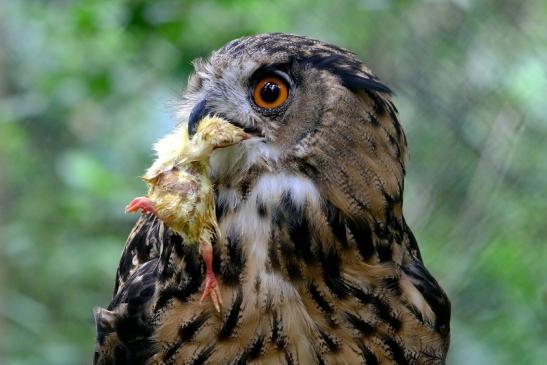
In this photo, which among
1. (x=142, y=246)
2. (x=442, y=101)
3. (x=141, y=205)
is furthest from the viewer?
(x=442, y=101)

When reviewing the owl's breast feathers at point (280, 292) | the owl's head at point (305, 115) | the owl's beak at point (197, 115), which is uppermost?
the owl's beak at point (197, 115)

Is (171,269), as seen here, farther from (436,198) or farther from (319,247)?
(436,198)

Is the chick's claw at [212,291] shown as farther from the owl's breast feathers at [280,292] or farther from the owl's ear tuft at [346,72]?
the owl's ear tuft at [346,72]

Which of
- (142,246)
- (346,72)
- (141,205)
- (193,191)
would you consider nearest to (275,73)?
(346,72)

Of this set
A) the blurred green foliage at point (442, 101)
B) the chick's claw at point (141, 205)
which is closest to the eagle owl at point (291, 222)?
the chick's claw at point (141, 205)

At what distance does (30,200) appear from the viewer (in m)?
7.06

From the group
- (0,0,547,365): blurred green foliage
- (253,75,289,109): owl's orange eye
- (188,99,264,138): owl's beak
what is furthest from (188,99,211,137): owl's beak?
(0,0,547,365): blurred green foliage

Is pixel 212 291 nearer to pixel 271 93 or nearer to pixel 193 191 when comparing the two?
pixel 193 191

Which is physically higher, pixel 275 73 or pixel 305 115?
pixel 275 73

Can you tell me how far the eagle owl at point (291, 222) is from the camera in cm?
186

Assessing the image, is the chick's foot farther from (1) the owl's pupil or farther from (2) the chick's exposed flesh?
(1) the owl's pupil

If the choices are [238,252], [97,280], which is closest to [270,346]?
[238,252]

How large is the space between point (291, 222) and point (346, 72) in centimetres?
39

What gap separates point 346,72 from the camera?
1.88m
